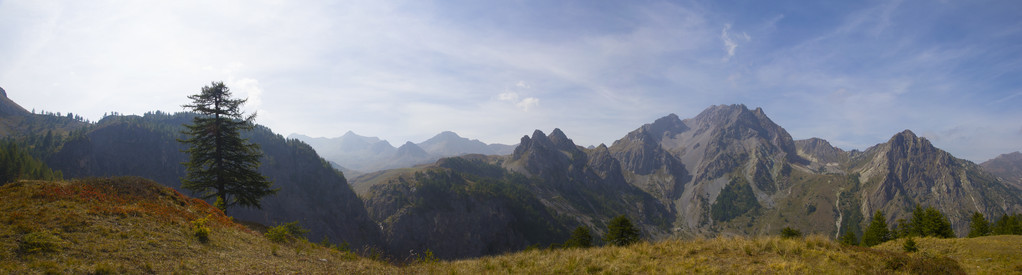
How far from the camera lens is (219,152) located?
27.6 metres

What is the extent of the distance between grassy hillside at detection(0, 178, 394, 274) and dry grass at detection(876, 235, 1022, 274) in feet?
83.0

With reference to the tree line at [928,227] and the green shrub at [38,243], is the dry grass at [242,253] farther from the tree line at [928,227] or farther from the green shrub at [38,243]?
the tree line at [928,227]

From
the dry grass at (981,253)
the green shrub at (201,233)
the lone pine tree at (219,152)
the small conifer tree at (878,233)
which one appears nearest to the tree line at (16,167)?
the lone pine tree at (219,152)

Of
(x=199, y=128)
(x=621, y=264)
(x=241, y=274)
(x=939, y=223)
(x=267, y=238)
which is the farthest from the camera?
(x=939, y=223)

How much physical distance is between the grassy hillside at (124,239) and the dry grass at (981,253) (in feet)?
83.0

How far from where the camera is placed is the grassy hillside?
11.2 m

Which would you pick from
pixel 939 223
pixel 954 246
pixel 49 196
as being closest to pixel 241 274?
pixel 49 196

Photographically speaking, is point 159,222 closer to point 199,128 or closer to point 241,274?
point 241,274

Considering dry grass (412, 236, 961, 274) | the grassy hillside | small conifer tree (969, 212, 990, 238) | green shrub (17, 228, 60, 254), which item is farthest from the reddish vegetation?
small conifer tree (969, 212, 990, 238)

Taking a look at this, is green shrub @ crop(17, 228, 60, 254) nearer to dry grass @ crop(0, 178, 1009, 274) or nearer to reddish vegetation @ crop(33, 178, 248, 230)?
dry grass @ crop(0, 178, 1009, 274)

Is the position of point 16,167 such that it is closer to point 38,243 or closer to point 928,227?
point 38,243

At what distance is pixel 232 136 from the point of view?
2802 cm

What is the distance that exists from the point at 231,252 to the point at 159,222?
442cm

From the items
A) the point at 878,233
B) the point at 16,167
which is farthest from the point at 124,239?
the point at 16,167
